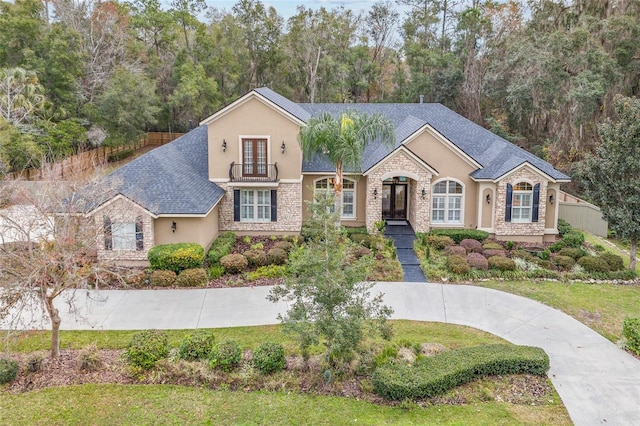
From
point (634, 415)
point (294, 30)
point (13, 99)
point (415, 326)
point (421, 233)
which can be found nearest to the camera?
point (634, 415)

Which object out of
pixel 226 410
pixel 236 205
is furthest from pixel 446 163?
pixel 226 410

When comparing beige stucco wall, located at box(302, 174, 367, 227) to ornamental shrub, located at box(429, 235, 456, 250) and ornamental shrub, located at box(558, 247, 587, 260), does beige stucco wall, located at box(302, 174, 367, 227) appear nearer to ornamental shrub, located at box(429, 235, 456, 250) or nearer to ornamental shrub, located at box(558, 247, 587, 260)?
ornamental shrub, located at box(429, 235, 456, 250)

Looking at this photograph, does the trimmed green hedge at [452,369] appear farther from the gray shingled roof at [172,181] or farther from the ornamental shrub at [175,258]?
the gray shingled roof at [172,181]

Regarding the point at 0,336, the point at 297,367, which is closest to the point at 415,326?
the point at 297,367

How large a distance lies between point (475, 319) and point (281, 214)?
→ 9.60 meters

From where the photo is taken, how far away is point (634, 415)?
9484 mm

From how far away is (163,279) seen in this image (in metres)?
15.7

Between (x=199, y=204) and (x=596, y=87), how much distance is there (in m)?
20.4

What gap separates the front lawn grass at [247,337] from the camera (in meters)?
11.9

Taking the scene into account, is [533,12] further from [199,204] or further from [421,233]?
[199,204]

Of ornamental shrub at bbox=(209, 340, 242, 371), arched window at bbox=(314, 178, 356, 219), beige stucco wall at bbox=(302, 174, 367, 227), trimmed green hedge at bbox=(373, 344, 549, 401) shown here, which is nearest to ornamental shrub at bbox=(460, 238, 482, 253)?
beige stucco wall at bbox=(302, 174, 367, 227)

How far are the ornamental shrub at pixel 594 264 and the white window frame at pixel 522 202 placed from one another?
11.2ft

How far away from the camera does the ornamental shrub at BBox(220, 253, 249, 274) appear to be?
1675cm

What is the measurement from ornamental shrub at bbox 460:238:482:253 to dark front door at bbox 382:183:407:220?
4.22 m
